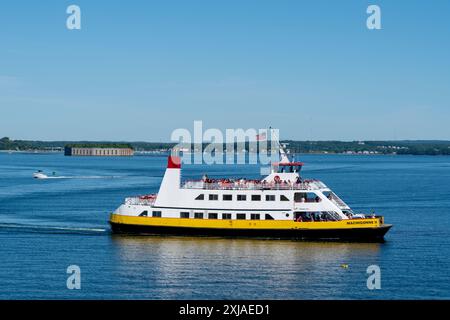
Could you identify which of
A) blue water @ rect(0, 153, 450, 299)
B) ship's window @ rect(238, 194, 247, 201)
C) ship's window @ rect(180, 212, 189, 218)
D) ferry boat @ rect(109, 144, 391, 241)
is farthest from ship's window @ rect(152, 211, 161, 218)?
ship's window @ rect(238, 194, 247, 201)

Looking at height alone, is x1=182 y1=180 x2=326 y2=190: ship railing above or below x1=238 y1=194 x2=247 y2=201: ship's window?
above

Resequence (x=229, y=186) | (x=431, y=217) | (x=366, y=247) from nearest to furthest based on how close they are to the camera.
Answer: (x=366, y=247) < (x=229, y=186) < (x=431, y=217)

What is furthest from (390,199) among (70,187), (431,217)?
(70,187)

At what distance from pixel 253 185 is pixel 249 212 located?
7.41 ft

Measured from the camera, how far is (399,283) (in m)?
43.8

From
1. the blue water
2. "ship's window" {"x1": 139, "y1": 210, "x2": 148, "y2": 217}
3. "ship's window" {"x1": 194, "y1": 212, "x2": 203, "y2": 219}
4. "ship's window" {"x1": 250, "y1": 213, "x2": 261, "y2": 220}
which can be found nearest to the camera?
the blue water

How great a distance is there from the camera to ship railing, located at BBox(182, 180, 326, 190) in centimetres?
5891

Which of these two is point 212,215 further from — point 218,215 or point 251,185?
point 251,185

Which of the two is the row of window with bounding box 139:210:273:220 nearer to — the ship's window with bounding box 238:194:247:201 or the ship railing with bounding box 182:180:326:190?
the ship's window with bounding box 238:194:247:201

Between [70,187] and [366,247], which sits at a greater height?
[70,187]

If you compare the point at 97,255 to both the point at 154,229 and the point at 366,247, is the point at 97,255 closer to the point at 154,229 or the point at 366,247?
the point at 154,229

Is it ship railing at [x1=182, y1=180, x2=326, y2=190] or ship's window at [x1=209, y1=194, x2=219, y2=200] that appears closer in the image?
ship railing at [x1=182, y1=180, x2=326, y2=190]

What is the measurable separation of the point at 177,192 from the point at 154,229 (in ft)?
11.2

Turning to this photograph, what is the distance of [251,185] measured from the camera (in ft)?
194
